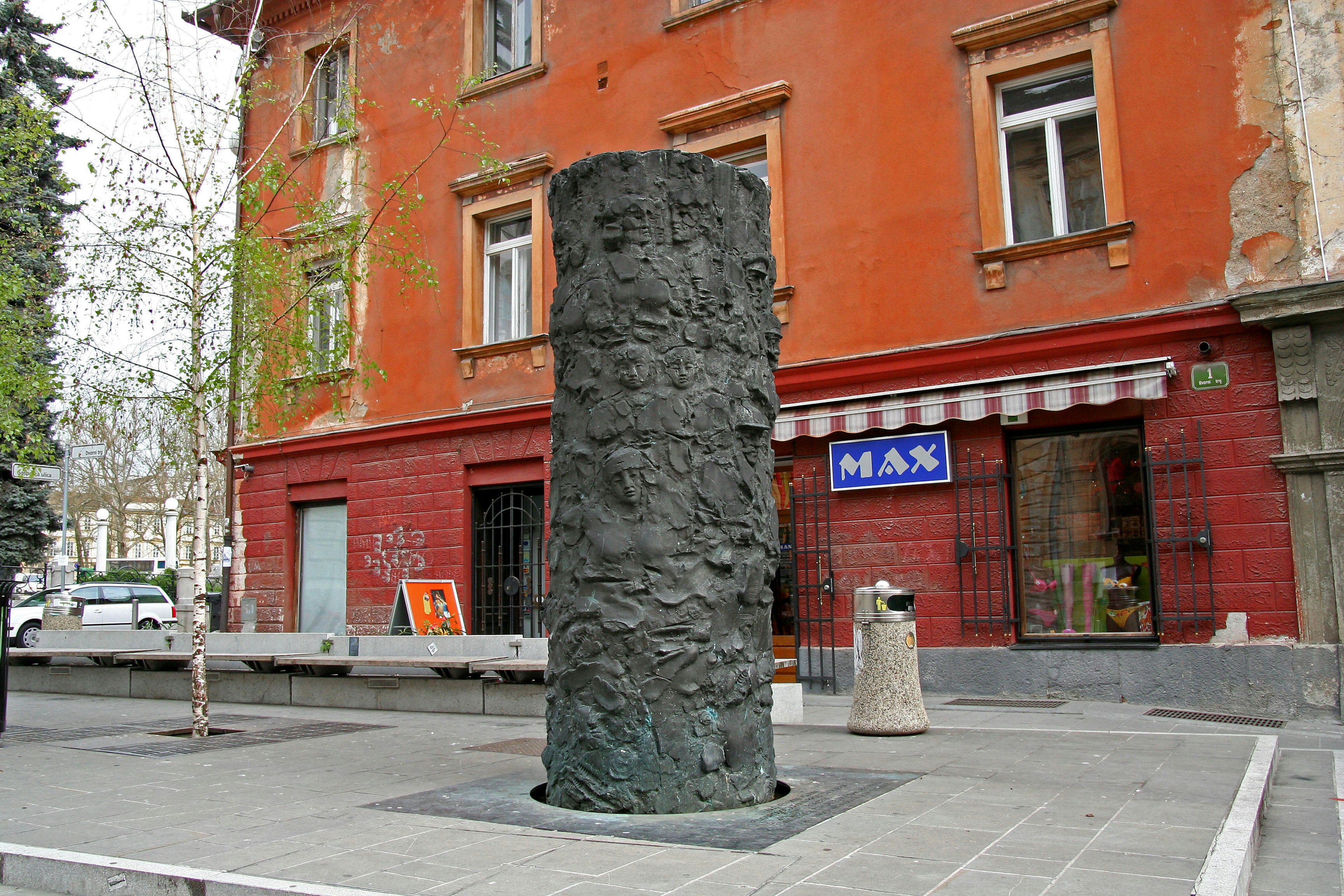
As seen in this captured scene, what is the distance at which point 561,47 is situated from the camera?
14.7m

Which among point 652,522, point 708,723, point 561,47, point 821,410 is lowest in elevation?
point 708,723

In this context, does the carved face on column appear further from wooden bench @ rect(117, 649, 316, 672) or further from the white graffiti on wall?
the white graffiti on wall

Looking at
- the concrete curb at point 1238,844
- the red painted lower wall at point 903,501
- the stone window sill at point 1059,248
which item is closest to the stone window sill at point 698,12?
the stone window sill at point 1059,248

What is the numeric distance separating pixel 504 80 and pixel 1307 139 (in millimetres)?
10286

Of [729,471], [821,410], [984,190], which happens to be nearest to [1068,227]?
[984,190]

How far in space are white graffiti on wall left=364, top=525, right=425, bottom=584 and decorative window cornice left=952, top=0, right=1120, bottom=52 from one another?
9.66 meters

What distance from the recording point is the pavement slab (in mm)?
3938

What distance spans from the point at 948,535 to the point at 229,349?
24.2ft

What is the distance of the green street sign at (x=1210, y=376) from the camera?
9727 mm

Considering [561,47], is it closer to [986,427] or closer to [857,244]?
[857,244]

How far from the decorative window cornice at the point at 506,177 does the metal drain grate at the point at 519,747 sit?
27.1ft

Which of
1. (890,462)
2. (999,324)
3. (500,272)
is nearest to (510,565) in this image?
(500,272)

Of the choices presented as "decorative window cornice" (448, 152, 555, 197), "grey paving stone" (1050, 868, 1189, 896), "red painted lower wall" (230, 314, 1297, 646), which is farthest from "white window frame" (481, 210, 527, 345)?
"grey paving stone" (1050, 868, 1189, 896)

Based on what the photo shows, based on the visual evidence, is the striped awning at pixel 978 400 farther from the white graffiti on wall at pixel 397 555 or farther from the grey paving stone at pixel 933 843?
the grey paving stone at pixel 933 843
